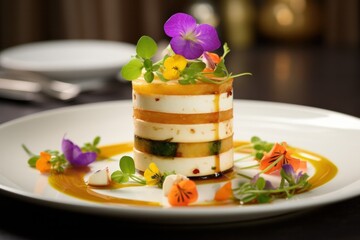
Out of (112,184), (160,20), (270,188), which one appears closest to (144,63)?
(112,184)

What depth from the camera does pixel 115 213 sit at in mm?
1138

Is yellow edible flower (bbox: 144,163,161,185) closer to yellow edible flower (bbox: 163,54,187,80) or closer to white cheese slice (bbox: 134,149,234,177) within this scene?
white cheese slice (bbox: 134,149,234,177)

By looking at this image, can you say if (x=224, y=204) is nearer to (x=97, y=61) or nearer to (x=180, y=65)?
(x=180, y=65)

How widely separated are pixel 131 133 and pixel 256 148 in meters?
0.40

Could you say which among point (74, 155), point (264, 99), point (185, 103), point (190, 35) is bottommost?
point (264, 99)

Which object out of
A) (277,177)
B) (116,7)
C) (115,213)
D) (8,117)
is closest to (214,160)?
(277,177)

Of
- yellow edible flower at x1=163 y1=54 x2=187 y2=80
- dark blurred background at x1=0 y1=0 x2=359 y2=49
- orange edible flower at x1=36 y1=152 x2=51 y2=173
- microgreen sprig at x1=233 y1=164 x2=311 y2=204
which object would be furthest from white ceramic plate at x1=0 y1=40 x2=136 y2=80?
microgreen sprig at x1=233 y1=164 x2=311 y2=204

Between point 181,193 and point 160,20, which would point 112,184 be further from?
point 160,20

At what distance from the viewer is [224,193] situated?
4.53ft

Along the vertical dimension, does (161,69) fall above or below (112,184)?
above

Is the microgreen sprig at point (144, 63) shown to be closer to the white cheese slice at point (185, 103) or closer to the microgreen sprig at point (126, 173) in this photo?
the white cheese slice at point (185, 103)

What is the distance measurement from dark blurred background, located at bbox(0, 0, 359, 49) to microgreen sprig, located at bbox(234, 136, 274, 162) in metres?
2.34

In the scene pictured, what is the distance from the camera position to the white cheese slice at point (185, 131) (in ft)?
5.08

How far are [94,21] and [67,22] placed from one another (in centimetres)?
16
